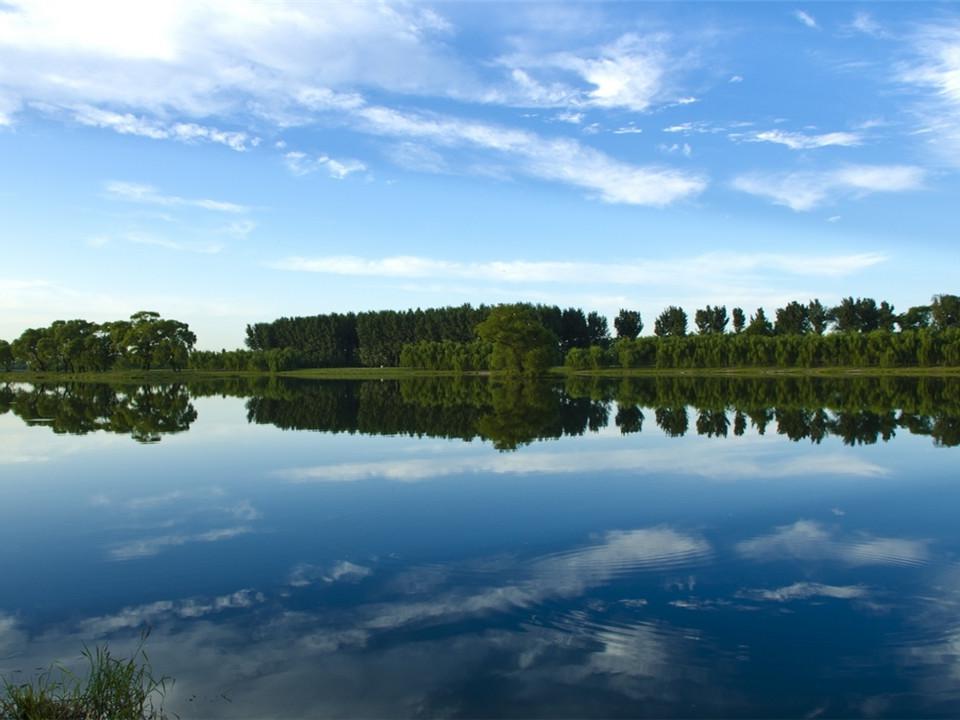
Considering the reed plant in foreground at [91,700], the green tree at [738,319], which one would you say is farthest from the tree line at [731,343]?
the reed plant in foreground at [91,700]

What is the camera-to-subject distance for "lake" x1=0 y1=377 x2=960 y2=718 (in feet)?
24.1

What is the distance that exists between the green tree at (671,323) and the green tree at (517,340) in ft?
181

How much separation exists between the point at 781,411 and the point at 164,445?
92.1 feet

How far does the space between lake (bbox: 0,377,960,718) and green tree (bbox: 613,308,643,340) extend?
383ft

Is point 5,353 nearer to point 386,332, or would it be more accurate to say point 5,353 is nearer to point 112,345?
point 112,345

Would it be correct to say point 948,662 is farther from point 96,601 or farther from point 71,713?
point 96,601

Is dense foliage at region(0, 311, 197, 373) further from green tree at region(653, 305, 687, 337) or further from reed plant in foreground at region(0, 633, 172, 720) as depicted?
reed plant in foreground at region(0, 633, 172, 720)

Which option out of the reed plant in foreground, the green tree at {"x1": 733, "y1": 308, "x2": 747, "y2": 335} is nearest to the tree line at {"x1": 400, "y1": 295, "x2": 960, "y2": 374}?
the green tree at {"x1": 733, "y1": 308, "x2": 747, "y2": 335}

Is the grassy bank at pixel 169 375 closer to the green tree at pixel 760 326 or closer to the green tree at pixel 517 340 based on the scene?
the green tree at pixel 517 340

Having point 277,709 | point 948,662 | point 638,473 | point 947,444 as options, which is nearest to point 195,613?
point 277,709

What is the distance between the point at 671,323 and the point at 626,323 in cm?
830

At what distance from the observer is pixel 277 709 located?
23.0ft

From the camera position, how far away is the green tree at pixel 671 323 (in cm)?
13500

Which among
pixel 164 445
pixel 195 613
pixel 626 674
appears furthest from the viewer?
pixel 164 445
